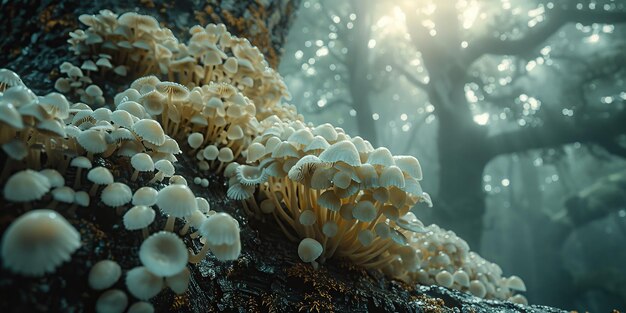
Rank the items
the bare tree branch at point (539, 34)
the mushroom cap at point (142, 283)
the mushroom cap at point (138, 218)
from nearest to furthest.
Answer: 1. the mushroom cap at point (142, 283)
2. the mushroom cap at point (138, 218)
3. the bare tree branch at point (539, 34)

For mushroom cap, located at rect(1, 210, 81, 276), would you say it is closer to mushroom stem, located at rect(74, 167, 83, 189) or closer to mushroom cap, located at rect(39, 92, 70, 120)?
mushroom stem, located at rect(74, 167, 83, 189)

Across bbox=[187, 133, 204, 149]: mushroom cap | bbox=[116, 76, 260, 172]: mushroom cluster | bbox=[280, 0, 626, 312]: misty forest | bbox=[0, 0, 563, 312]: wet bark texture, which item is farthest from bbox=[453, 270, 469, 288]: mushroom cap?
bbox=[280, 0, 626, 312]: misty forest

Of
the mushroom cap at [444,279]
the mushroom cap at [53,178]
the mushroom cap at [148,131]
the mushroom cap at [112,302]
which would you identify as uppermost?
the mushroom cap at [444,279]

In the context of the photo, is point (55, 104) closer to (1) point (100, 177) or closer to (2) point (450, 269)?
(1) point (100, 177)

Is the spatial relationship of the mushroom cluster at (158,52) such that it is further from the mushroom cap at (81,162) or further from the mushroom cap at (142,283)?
the mushroom cap at (142,283)

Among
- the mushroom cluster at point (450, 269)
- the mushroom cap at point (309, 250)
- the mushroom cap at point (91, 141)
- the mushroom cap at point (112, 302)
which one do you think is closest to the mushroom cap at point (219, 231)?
the mushroom cap at point (112, 302)
